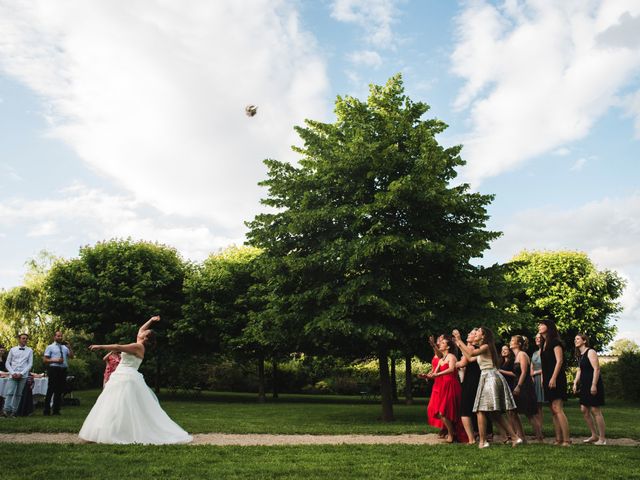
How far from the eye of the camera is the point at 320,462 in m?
9.06

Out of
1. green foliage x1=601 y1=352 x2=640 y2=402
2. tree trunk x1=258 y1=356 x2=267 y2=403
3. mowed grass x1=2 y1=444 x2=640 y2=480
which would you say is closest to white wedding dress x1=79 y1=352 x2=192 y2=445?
mowed grass x1=2 y1=444 x2=640 y2=480

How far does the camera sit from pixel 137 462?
348 inches

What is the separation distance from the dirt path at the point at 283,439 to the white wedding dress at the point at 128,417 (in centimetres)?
49

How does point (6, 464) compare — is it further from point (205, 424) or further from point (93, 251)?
point (93, 251)

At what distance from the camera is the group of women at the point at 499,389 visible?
11.3 m

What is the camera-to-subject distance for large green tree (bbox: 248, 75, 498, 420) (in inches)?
690

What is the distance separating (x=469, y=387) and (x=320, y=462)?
409 cm

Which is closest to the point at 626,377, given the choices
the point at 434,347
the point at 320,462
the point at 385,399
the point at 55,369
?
the point at 385,399

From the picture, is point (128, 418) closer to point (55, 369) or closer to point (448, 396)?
point (448, 396)

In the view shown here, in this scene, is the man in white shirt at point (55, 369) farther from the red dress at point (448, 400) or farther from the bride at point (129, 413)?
the red dress at point (448, 400)

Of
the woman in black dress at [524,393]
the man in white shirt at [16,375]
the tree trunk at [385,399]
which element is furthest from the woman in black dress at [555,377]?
the man in white shirt at [16,375]

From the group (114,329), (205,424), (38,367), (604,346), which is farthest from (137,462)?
(604,346)

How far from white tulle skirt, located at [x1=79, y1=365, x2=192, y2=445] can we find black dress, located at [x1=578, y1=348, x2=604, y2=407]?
325 inches

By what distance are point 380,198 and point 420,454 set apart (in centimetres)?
907
